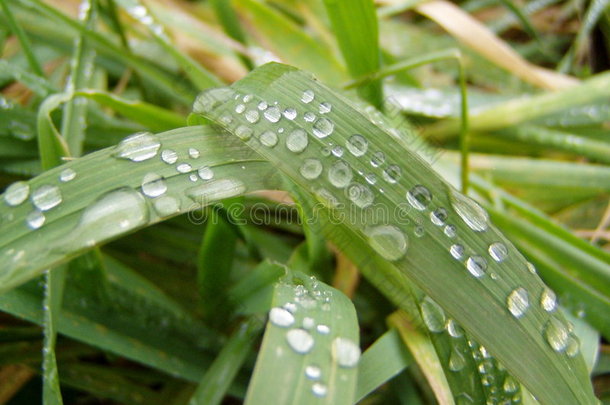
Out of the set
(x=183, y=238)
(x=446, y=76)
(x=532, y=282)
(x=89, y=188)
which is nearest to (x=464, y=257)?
(x=532, y=282)

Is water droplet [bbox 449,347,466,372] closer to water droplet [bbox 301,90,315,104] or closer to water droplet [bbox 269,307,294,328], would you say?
water droplet [bbox 269,307,294,328]

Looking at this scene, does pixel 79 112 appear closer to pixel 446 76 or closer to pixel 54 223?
pixel 54 223

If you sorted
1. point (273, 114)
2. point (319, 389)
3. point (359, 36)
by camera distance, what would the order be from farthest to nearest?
point (359, 36) < point (273, 114) < point (319, 389)

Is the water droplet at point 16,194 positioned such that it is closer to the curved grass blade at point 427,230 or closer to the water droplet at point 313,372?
the curved grass blade at point 427,230

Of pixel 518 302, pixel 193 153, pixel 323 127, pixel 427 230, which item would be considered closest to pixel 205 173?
pixel 193 153

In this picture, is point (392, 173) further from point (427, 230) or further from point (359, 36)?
point (359, 36)

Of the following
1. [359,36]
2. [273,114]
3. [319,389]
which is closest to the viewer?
[319,389]
